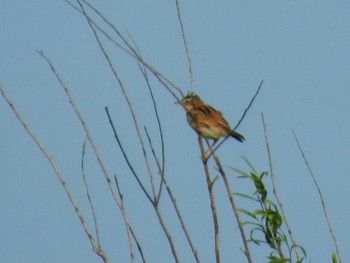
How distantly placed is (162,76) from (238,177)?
3.75 ft

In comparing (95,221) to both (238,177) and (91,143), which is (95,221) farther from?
(238,177)

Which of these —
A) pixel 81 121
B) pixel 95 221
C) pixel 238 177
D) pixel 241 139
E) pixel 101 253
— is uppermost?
pixel 241 139

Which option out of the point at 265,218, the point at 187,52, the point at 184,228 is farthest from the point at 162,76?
the point at 265,218

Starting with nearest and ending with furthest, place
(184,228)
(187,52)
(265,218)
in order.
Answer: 1. (184,228)
2. (187,52)
3. (265,218)

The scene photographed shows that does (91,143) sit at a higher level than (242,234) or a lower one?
higher

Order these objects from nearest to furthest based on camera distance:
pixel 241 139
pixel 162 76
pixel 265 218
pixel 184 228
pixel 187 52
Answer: pixel 184 228 → pixel 162 76 → pixel 187 52 → pixel 265 218 → pixel 241 139

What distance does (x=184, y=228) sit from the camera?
3.70 meters

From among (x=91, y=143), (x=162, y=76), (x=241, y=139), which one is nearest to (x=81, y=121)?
(x=91, y=143)

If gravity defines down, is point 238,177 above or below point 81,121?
above

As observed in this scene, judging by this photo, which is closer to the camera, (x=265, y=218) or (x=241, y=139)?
(x=265, y=218)

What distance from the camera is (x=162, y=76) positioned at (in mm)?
3965

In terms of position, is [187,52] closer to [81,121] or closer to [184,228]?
[81,121]

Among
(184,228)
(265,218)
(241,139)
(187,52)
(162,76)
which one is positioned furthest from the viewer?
(241,139)

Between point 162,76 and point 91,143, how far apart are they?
42 centimetres
